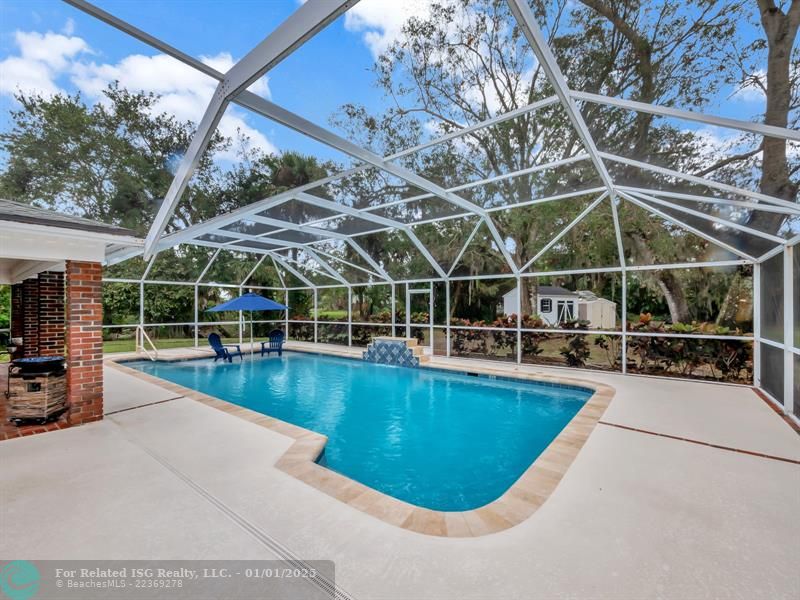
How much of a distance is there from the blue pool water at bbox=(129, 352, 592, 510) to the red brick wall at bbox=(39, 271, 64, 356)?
2.99m

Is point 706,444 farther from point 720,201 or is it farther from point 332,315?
point 332,315

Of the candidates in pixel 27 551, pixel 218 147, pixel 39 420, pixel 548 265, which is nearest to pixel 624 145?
pixel 218 147

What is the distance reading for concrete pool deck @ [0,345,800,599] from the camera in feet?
6.83

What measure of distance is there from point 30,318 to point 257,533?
26.7 feet

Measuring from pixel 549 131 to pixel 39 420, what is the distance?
308 inches

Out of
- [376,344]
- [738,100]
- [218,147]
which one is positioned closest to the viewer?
[738,100]

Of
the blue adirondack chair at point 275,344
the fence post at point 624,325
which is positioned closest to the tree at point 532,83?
the fence post at point 624,325

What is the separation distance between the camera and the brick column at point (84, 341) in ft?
15.1

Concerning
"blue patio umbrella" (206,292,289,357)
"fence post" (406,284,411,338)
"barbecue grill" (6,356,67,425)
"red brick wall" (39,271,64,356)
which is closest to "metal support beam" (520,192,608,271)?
"fence post" (406,284,411,338)

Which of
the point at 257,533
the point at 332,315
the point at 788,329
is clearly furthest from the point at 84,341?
the point at 332,315

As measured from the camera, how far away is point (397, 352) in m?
11.6

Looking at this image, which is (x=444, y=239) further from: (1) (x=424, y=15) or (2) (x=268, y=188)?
(1) (x=424, y=15)

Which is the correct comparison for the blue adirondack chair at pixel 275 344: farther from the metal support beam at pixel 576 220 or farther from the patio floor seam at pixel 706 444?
the patio floor seam at pixel 706 444

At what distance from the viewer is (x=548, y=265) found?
45.8ft
